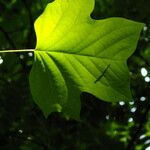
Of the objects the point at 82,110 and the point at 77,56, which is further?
the point at 82,110

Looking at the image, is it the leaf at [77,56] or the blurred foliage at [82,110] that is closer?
the leaf at [77,56]

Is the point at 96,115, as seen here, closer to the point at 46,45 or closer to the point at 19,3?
the point at 19,3

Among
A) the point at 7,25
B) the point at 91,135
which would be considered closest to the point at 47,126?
the point at 91,135

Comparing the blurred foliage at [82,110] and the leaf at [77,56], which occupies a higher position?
the leaf at [77,56]

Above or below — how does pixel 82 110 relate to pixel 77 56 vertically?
below
